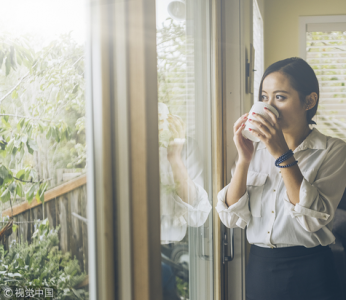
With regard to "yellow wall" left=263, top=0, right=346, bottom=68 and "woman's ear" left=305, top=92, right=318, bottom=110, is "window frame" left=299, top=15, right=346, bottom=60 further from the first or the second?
"woman's ear" left=305, top=92, right=318, bottom=110

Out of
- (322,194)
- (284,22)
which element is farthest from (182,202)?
(284,22)

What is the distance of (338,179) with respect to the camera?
3.12 ft

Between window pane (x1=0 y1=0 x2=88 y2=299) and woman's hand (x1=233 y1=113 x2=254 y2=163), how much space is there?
25.3 inches

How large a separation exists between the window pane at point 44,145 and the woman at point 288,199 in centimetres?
62

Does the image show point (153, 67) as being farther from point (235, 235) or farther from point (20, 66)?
point (235, 235)

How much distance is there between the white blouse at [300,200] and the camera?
0.91 meters

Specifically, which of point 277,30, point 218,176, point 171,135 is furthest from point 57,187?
point 277,30

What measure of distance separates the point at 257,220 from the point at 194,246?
25 cm

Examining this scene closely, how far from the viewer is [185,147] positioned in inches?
34.2

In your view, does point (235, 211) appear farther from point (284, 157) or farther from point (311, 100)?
point (311, 100)

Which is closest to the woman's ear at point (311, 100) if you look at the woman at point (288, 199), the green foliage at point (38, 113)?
the woman at point (288, 199)

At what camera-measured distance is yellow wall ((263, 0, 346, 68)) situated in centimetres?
282

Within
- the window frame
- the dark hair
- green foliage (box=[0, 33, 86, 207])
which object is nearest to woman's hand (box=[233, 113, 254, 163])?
the dark hair

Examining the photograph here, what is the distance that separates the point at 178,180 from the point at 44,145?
0.45 metres
